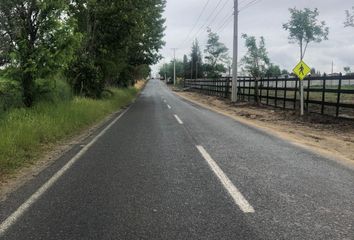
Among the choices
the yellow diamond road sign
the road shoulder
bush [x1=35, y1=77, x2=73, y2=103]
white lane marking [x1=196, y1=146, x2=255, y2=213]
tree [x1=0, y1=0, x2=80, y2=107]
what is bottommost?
the road shoulder

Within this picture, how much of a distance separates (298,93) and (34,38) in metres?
14.5

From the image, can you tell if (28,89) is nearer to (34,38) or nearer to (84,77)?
(34,38)

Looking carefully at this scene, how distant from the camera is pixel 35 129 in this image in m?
10.9

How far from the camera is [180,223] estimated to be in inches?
189

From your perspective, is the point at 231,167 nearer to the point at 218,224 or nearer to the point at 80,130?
the point at 218,224

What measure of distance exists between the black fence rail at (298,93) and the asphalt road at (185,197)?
8.32 m

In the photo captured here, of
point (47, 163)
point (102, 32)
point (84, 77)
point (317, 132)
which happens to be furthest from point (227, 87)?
point (47, 163)

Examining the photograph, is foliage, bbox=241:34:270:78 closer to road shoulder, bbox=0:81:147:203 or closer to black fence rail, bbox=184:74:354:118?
black fence rail, bbox=184:74:354:118

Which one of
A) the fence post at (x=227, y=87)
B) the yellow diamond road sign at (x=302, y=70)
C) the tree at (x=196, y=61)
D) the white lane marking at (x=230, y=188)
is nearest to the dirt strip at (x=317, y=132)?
the yellow diamond road sign at (x=302, y=70)

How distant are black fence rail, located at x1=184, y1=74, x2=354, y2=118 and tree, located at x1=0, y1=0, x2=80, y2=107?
10.7m

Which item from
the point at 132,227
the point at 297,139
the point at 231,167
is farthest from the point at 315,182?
the point at 297,139

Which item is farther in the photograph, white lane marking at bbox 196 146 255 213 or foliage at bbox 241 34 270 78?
foliage at bbox 241 34 270 78

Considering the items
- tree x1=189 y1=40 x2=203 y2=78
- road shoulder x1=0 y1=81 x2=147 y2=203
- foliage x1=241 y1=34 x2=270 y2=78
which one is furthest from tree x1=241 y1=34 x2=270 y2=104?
road shoulder x1=0 y1=81 x2=147 y2=203

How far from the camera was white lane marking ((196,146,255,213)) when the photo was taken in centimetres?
540
